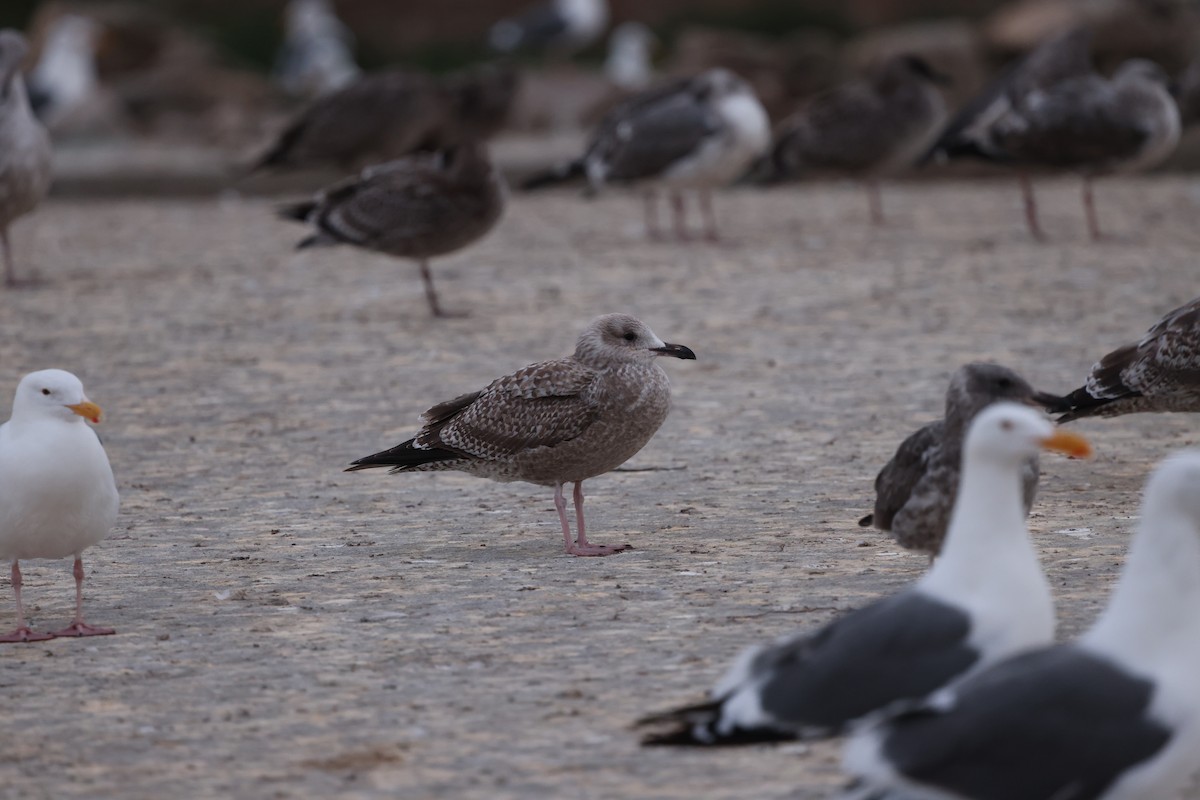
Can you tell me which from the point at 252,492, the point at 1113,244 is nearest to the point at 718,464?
the point at 252,492

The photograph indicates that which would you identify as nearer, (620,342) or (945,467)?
(945,467)

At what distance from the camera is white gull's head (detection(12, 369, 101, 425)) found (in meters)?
5.57

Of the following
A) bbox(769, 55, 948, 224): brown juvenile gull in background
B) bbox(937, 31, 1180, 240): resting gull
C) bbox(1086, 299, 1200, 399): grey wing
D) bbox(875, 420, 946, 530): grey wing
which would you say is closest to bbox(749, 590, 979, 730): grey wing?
bbox(875, 420, 946, 530): grey wing

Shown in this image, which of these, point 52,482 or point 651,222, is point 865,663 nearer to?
point 52,482

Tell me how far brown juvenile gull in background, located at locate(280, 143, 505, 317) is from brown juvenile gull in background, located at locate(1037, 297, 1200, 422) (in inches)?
206

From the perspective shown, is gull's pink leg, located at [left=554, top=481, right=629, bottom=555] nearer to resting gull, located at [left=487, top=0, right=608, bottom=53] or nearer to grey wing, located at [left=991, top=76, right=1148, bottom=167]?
grey wing, located at [left=991, top=76, right=1148, bottom=167]

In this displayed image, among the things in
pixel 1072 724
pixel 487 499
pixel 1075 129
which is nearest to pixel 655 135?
pixel 1075 129

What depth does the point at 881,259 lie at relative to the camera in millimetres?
13648

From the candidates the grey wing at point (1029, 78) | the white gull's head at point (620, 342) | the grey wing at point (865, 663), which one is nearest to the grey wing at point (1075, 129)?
the grey wing at point (1029, 78)

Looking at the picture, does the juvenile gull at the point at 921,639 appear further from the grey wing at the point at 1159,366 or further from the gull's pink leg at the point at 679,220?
the gull's pink leg at the point at 679,220

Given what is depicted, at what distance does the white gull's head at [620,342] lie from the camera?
6.74 m

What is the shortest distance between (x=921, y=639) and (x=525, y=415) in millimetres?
3032

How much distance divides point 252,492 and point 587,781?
3807 millimetres

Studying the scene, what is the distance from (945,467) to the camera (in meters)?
5.30
